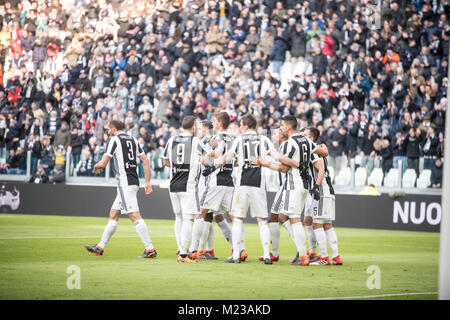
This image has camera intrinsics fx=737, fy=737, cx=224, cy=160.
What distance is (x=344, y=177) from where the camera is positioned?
1991 cm

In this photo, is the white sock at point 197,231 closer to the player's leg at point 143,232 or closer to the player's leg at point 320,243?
the player's leg at point 143,232

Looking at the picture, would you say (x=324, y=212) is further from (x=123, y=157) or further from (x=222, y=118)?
(x=123, y=157)

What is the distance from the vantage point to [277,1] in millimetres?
25062

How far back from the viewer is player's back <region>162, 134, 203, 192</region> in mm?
11469

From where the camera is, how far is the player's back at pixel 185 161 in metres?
11.5

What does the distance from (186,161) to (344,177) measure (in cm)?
925

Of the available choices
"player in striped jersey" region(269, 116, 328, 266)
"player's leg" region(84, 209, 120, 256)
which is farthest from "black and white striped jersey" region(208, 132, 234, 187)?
"player's leg" region(84, 209, 120, 256)

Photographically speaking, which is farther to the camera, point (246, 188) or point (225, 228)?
point (225, 228)

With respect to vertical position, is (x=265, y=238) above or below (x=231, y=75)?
below

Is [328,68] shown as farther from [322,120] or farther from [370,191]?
[370,191]

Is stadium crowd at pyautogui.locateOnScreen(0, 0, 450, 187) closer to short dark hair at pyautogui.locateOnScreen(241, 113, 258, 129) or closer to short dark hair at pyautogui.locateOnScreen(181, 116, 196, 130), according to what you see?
short dark hair at pyautogui.locateOnScreen(241, 113, 258, 129)

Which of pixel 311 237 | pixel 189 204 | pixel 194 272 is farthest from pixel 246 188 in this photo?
pixel 194 272

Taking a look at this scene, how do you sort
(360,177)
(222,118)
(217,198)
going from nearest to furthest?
(222,118)
(217,198)
(360,177)
